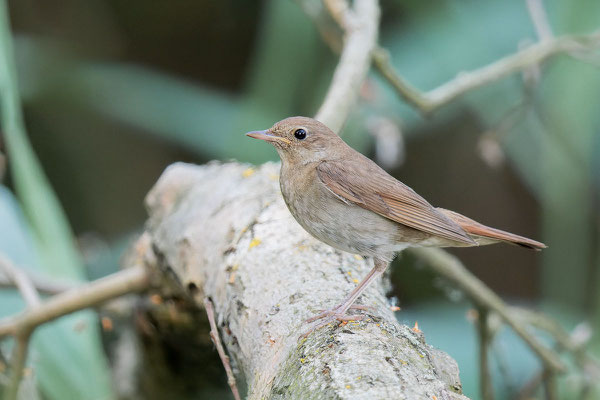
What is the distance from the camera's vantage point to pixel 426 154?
530 cm

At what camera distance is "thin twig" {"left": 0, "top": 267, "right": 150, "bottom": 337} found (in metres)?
2.26

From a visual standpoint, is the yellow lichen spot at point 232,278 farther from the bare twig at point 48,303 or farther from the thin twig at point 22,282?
the thin twig at point 22,282

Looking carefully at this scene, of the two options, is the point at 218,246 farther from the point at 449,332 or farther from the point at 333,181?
the point at 449,332

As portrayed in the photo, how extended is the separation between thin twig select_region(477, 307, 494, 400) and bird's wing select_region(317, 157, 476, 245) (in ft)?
1.90

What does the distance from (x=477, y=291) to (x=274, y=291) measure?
91 centimetres

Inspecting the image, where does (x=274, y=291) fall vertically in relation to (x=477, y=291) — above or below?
below

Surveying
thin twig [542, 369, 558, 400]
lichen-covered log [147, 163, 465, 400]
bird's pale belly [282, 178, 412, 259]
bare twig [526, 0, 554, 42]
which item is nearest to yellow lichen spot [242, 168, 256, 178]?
lichen-covered log [147, 163, 465, 400]

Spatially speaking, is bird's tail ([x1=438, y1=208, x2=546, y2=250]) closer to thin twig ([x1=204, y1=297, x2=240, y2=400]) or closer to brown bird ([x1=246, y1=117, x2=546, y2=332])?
brown bird ([x1=246, y1=117, x2=546, y2=332])

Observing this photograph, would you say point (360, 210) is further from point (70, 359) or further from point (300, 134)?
point (70, 359)

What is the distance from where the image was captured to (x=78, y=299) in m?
2.32

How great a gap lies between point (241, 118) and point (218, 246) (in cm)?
178

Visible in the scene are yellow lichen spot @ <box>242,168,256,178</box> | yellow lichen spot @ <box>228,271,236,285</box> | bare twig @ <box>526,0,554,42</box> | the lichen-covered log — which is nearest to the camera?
the lichen-covered log

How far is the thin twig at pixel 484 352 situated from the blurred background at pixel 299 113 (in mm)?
127

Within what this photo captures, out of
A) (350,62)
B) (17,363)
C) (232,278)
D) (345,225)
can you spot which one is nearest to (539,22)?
(350,62)
